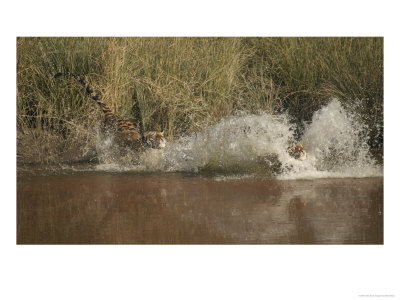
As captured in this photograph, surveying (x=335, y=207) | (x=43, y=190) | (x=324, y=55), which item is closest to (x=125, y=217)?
(x=43, y=190)

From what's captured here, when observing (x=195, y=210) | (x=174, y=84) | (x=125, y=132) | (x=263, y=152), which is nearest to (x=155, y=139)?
(x=125, y=132)

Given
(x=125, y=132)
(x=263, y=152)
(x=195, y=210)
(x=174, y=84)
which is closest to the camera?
(x=195, y=210)

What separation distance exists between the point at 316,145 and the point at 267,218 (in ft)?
6.97

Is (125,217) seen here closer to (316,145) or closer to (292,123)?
(316,145)

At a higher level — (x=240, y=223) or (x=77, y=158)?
(x=77, y=158)

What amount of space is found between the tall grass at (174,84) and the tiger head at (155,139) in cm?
38

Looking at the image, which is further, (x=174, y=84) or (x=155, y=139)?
(x=174, y=84)

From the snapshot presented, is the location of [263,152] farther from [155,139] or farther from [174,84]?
[174,84]

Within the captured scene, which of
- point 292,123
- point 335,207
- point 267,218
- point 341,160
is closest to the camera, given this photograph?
point 267,218

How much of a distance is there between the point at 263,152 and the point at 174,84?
1.51m

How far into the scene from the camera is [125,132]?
6.34 metres

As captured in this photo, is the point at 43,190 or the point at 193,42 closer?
the point at 43,190

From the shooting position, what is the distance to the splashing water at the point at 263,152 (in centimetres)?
580

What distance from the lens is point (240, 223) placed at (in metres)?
4.25
